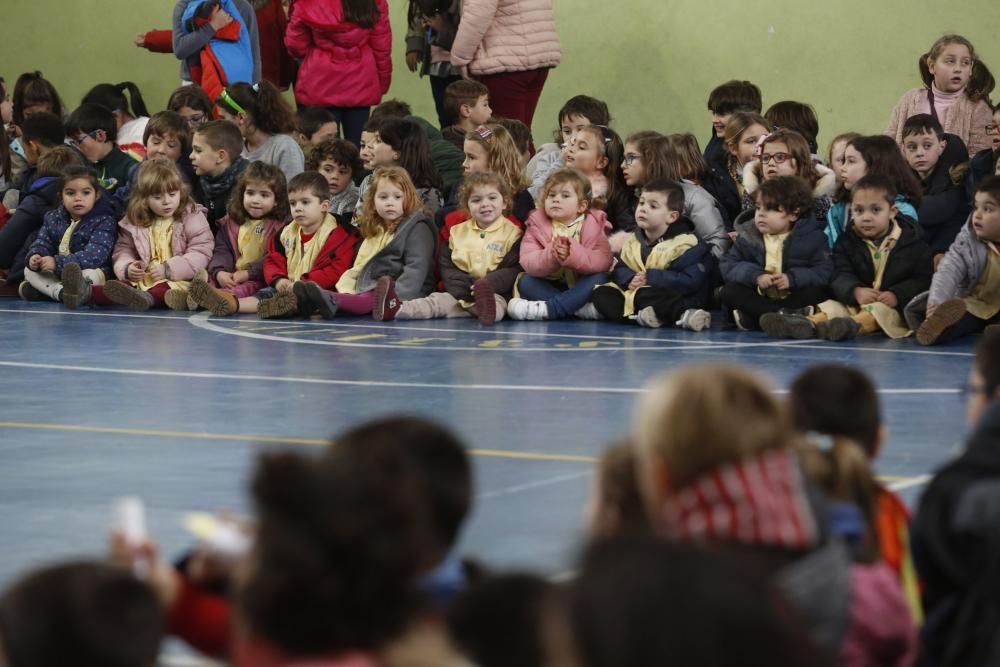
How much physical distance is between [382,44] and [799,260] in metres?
4.52

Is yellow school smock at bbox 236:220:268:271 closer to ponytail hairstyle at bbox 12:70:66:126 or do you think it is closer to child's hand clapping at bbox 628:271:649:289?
child's hand clapping at bbox 628:271:649:289

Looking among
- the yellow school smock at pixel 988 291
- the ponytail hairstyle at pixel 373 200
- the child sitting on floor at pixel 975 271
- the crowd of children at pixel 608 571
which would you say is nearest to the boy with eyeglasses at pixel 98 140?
the ponytail hairstyle at pixel 373 200

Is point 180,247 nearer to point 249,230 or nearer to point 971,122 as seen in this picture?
point 249,230

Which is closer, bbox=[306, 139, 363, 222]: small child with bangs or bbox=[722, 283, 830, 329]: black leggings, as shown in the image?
bbox=[722, 283, 830, 329]: black leggings

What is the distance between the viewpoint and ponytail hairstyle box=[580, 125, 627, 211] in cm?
975

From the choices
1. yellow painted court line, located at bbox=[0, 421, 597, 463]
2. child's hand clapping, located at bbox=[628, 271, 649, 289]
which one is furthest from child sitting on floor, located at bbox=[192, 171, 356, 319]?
yellow painted court line, located at bbox=[0, 421, 597, 463]

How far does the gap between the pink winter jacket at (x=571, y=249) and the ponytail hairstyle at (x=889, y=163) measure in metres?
1.49

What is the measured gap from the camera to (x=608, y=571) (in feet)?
4.50

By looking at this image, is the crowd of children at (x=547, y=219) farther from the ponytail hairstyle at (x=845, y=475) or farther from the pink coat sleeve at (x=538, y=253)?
the ponytail hairstyle at (x=845, y=475)

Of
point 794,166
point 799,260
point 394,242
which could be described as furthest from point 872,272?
point 394,242

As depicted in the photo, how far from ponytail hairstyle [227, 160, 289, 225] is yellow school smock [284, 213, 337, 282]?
0.84 feet

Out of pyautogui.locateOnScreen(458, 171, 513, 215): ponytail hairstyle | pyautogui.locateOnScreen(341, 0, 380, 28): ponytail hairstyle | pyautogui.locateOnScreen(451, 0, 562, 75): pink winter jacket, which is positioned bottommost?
pyautogui.locateOnScreen(458, 171, 513, 215): ponytail hairstyle

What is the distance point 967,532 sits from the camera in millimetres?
2686

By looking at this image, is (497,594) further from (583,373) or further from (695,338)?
(695,338)
